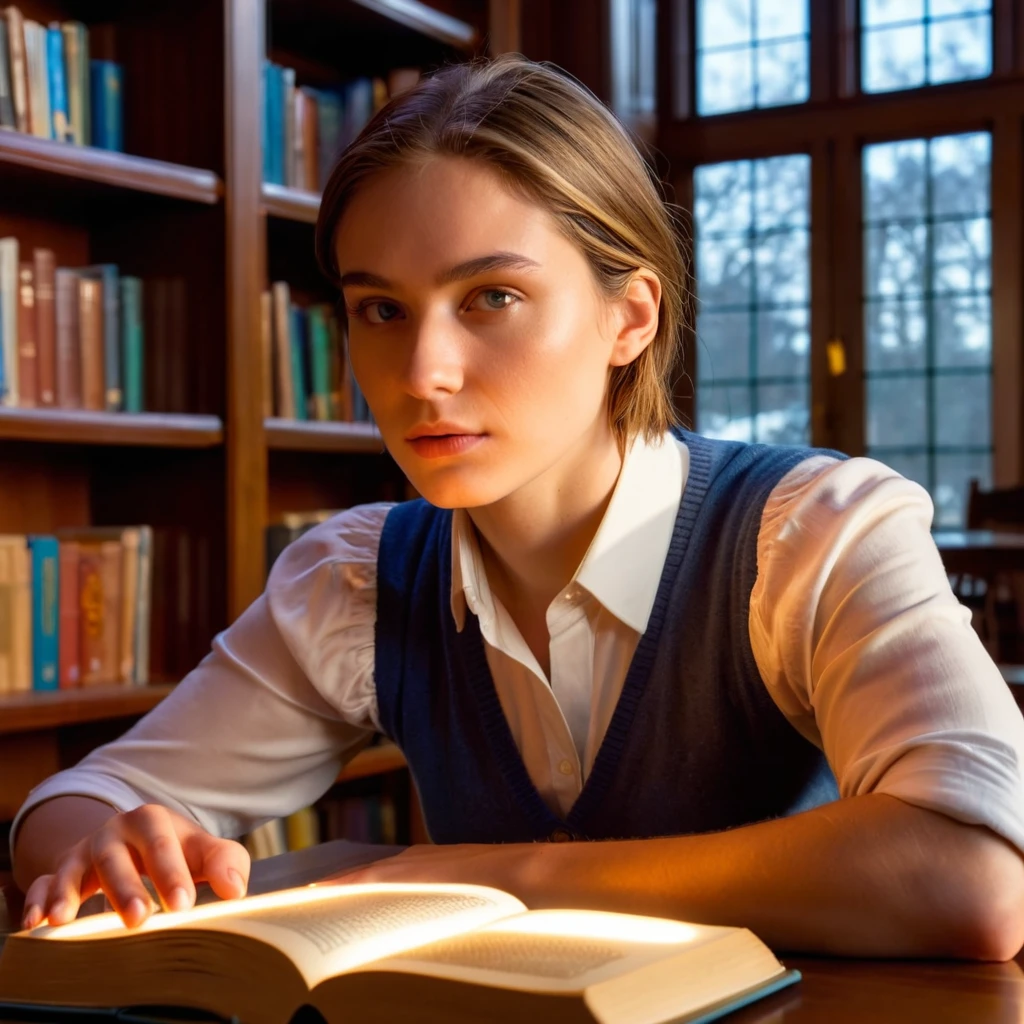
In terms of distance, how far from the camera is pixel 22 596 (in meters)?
2.35

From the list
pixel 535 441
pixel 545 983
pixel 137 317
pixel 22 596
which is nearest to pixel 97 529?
pixel 22 596

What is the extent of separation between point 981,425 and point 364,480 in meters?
2.76

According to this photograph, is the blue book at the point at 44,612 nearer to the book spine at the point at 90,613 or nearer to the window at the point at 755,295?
the book spine at the point at 90,613

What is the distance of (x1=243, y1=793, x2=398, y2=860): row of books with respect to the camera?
2.73m

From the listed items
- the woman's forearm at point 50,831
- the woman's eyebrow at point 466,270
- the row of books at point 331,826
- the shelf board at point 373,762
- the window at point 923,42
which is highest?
the window at point 923,42

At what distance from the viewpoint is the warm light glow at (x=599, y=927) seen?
0.71 metres

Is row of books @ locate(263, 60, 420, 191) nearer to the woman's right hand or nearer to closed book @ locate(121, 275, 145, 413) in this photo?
closed book @ locate(121, 275, 145, 413)

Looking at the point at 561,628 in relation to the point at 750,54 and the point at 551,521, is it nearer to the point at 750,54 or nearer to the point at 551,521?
the point at 551,521

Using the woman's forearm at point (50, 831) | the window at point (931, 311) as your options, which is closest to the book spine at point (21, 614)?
the woman's forearm at point (50, 831)

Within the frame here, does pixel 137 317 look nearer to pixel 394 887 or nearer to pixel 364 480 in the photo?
pixel 364 480

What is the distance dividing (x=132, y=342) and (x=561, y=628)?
1561 millimetres

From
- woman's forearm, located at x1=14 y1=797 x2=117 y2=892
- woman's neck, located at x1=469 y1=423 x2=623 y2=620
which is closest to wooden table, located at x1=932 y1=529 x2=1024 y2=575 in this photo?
woman's neck, located at x1=469 y1=423 x2=623 y2=620

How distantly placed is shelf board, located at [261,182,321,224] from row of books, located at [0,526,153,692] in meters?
0.69

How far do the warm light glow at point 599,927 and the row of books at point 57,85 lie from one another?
1936 mm
